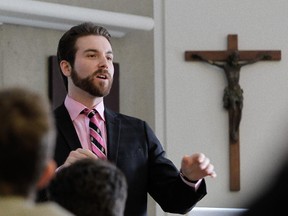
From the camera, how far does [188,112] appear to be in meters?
8.05

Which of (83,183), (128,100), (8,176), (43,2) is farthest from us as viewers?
(128,100)

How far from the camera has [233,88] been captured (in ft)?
26.0

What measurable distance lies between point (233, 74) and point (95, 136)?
483 centimetres

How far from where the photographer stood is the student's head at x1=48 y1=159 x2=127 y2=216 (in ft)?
5.75

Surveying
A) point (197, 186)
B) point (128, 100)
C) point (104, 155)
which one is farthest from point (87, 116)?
point (128, 100)

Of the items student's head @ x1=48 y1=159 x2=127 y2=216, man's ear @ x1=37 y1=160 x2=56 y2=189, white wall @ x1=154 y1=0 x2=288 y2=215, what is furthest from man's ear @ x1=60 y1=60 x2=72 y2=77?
white wall @ x1=154 y1=0 x2=288 y2=215

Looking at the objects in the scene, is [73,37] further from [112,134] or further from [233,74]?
[233,74]

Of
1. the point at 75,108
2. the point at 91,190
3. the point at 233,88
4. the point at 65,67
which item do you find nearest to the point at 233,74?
the point at 233,88

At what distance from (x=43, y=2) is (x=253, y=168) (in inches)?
99.9

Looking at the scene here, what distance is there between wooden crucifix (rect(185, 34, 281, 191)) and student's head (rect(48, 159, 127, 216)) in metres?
6.12

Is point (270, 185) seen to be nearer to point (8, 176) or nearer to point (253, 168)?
point (8, 176)

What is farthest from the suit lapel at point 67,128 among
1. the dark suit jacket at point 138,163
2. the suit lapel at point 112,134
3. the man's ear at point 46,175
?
the man's ear at point 46,175

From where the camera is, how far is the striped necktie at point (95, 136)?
319cm

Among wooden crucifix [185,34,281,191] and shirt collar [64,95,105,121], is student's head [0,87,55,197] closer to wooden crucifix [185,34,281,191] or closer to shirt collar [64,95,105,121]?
shirt collar [64,95,105,121]
